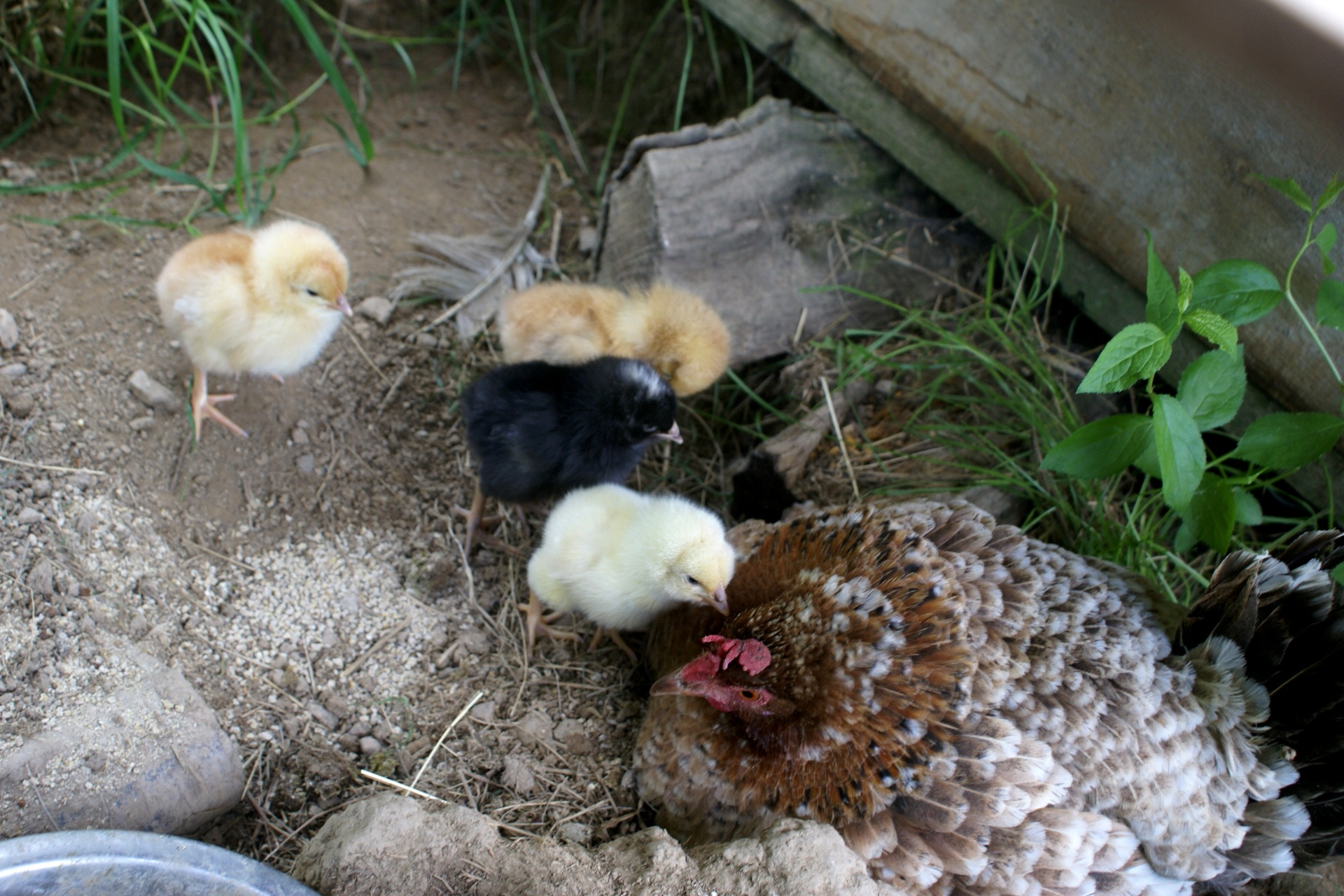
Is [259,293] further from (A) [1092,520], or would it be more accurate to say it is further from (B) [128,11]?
(A) [1092,520]

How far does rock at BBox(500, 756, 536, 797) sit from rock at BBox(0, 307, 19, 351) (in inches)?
65.3

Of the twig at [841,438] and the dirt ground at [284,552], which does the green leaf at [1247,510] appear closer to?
the twig at [841,438]

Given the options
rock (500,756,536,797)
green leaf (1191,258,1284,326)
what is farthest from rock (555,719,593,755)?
green leaf (1191,258,1284,326)

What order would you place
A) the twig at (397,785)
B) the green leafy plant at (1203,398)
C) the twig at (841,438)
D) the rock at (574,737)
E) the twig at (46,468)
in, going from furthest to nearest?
the twig at (841,438) → the rock at (574,737) → the twig at (46,468) → the twig at (397,785) → the green leafy plant at (1203,398)

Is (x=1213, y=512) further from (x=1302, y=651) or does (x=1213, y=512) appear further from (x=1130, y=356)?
(x=1130, y=356)

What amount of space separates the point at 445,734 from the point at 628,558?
608 mm

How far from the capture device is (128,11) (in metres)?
2.98

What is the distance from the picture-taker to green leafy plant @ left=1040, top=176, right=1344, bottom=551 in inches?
67.6

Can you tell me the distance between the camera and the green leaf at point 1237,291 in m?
1.85

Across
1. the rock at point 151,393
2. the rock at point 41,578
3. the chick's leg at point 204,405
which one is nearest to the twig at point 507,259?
the chick's leg at point 204,405

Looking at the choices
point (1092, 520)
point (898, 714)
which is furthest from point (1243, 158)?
point (898, 714)

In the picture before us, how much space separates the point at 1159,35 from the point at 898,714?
1.76 metres

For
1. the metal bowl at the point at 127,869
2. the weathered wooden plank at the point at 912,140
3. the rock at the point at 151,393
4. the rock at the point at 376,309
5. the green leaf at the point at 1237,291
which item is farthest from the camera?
the rock at the point at 376,309

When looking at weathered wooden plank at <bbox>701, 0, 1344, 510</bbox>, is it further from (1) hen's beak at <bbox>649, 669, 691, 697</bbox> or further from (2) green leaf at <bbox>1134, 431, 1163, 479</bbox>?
(1) hen's beak at <bbox>649, 669, 691, 697</bbox>
